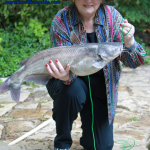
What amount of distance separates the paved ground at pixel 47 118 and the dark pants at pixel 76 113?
199 millimetres

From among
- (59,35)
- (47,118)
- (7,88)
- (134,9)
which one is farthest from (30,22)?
(7,88)

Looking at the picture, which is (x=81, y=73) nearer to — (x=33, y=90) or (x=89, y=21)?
(x=89, y=21)

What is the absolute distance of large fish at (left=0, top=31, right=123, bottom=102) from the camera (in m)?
1.89

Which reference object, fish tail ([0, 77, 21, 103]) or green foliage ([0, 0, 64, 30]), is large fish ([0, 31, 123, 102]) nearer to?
fish tail ([0, 77, 21, 103])

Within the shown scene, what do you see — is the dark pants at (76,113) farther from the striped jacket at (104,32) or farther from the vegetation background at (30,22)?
the vegetation background at (30,22)

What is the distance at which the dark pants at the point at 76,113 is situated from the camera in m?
2.22

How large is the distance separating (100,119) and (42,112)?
4.38 feet

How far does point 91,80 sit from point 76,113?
0.37 m

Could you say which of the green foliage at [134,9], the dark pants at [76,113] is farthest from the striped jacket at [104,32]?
the green foliage at [134,9]

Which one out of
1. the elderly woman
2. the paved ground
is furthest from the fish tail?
the paved ground

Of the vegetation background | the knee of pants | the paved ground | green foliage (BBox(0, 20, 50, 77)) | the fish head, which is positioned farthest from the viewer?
the vegetation background

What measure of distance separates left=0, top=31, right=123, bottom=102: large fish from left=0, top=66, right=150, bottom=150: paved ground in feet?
2.98

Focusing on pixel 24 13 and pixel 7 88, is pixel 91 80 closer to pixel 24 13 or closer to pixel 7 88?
pixel 7 88

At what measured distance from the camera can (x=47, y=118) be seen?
11.4 ft
